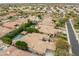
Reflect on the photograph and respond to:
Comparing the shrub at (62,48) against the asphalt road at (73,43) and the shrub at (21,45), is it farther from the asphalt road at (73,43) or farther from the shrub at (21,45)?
the shrub at (21,45)

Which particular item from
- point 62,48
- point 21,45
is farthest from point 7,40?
point 62,48

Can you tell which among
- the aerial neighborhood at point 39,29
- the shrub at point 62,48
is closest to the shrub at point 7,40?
the aerial neighborhood at point 39,29

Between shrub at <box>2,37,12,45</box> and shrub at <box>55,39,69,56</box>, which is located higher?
shrub at <box>2,37,12,45</box>

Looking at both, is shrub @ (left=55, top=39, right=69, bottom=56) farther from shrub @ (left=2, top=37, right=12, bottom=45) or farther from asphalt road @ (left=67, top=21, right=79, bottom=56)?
shrub @ (left=2, top=37, right=12, bottom=45)

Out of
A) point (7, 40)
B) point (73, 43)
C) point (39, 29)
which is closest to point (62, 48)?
point (73, 43)

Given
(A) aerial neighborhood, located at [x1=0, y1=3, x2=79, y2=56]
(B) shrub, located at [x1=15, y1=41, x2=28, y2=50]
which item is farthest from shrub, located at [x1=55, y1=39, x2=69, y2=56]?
(B) shrub, located at [x1=15, y1=41, x2=28, y2=50]

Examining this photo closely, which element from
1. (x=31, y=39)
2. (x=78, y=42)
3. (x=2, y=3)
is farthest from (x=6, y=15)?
(x=78, y=42)

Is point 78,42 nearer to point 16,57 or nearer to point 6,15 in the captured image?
point 16,57

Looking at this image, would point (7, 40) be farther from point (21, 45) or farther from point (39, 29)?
point (39, 29)
